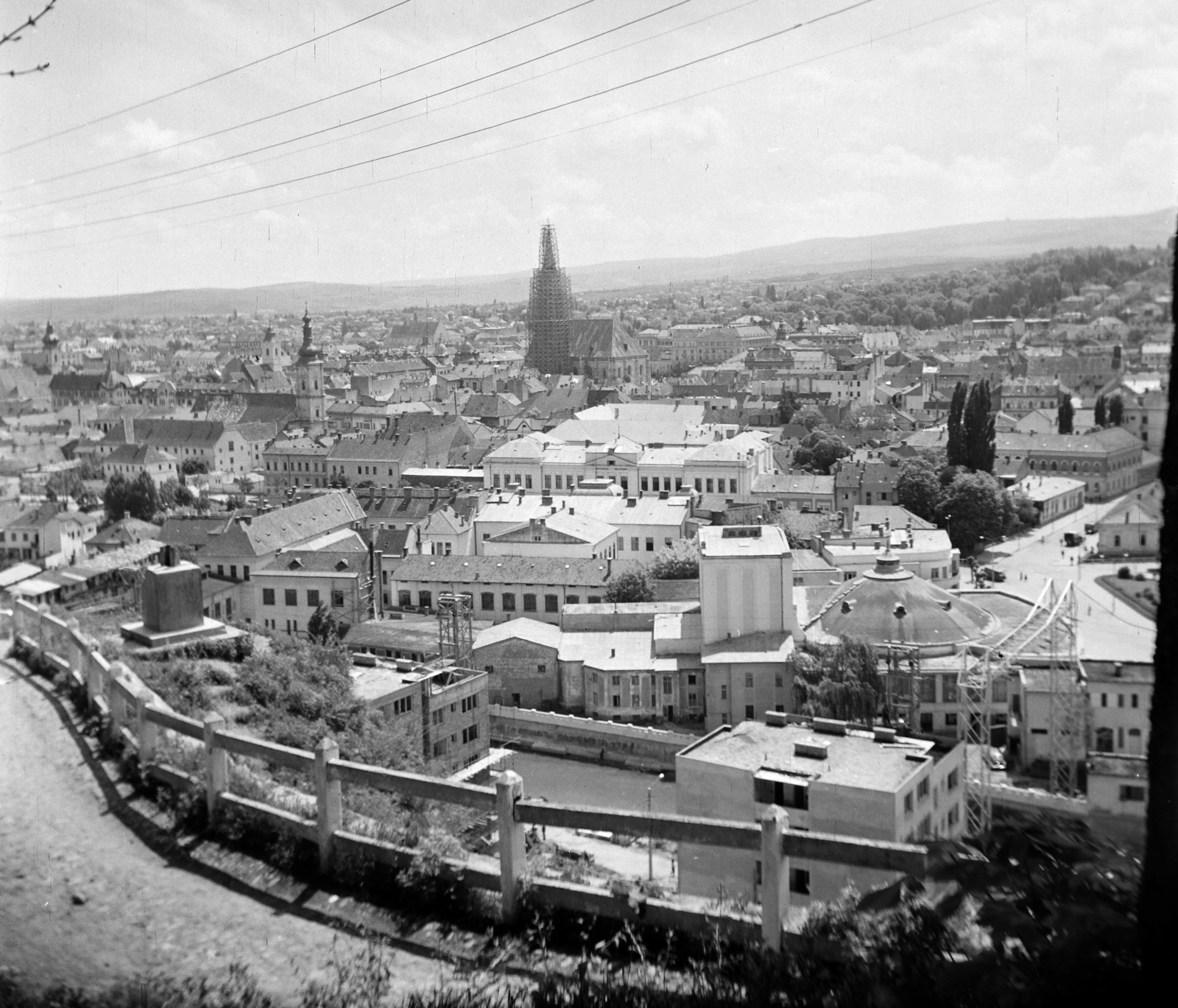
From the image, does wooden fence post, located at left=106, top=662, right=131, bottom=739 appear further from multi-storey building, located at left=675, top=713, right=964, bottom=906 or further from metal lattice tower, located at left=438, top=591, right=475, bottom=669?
metal lattice tower, located at left=438, top=591, right=475, bottom=669

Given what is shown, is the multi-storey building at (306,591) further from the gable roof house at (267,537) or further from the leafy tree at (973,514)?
the leafy tree at (973,514)

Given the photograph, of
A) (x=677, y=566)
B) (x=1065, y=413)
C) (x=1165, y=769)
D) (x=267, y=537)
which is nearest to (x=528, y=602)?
(x=677, y=566)

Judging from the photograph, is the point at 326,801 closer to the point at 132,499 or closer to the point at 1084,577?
the point at 1084,577

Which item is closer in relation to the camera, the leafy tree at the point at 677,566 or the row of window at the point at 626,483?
the leafy tree at the point at 677,566

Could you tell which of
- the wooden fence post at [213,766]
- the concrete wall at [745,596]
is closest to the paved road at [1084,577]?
the wooden fence post at [213,766]

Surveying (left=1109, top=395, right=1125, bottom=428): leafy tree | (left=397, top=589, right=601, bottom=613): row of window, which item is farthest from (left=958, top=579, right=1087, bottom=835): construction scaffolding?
(left=397, top=589, right=601, bottom=613): row of window

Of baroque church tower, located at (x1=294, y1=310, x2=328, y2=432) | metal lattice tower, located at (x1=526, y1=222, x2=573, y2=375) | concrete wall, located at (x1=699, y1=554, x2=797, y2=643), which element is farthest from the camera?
metal lattice tower, located at (x1=526, y1=222, x2=573, y2=375)

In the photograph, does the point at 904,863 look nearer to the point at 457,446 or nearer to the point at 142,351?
the point at 457,446
